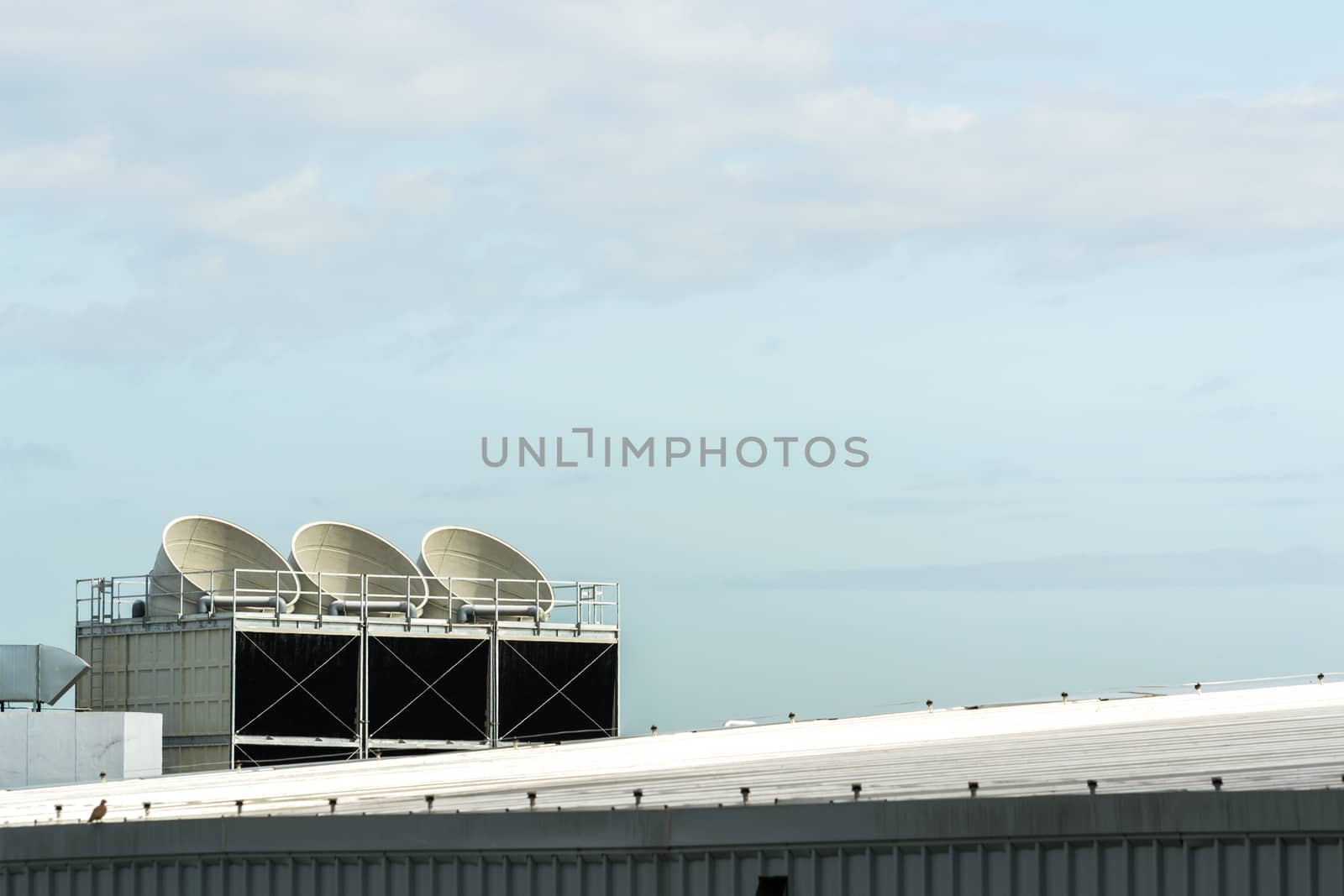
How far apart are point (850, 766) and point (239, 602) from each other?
32168 millimetres

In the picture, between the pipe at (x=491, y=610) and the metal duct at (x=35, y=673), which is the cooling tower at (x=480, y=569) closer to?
the pipe at (x=491, y=610)

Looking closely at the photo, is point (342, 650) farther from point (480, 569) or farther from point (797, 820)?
point (797, 820)

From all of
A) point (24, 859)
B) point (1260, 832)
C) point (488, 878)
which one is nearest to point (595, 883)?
point (488, 878)

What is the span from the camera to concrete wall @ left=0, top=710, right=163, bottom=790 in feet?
173

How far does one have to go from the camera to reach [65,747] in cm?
5334

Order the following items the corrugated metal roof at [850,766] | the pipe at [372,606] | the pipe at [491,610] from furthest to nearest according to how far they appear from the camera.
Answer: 1. the pipe at [491,610]
2. the pipe at [372,606]
3. the corrugated metal roof at [850,766]

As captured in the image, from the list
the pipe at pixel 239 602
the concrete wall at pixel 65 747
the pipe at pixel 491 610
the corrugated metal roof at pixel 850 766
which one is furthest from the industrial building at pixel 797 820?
the pipe at pixel 491 610

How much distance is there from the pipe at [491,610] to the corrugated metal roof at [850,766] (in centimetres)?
1816

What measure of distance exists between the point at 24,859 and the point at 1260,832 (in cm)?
2032

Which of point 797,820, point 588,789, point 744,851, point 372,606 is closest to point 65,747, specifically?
point 372,606

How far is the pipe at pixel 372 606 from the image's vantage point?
62438 millimetres

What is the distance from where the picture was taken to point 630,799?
99.6ft

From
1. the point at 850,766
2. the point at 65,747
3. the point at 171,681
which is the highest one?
the point at 171,681

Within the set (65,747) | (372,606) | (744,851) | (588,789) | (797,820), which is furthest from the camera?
(372,606)
